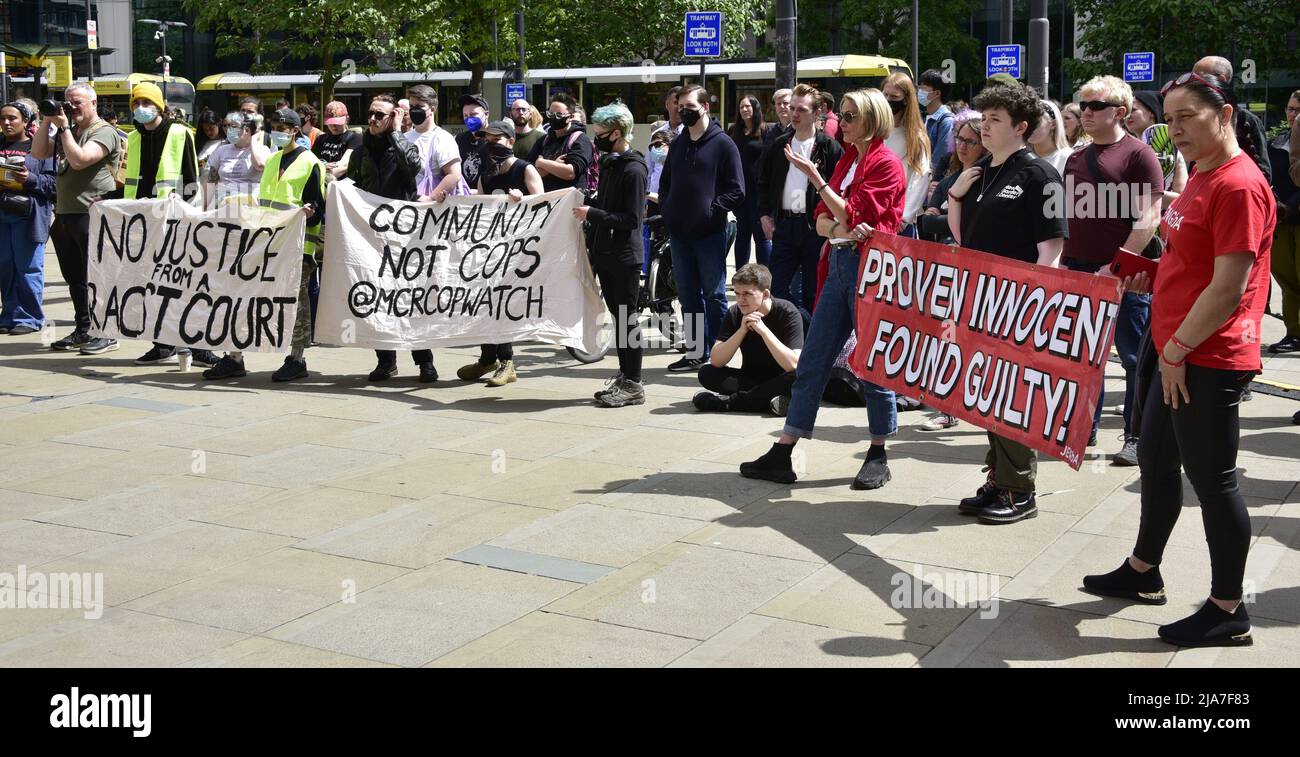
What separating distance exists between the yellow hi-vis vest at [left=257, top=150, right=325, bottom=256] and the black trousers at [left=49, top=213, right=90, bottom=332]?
2201mm

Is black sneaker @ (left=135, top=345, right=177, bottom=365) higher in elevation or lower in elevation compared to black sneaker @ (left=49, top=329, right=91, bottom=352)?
lower

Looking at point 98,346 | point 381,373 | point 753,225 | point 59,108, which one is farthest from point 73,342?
point 753,225

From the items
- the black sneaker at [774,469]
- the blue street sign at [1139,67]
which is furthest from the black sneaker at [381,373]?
the blue street sign at [1139,67]

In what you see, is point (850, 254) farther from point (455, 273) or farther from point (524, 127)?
point (524, 127)

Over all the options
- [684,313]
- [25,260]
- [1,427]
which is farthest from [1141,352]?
[25,260]

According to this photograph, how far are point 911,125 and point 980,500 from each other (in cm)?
244

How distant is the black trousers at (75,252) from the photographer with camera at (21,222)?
0.37 meters

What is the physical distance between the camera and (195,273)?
9.95 meters

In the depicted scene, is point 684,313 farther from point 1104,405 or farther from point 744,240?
point 1104,405

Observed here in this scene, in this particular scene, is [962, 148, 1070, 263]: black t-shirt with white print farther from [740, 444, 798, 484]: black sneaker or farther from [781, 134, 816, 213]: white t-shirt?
[781, 134, 816, 213]: white t-shirt

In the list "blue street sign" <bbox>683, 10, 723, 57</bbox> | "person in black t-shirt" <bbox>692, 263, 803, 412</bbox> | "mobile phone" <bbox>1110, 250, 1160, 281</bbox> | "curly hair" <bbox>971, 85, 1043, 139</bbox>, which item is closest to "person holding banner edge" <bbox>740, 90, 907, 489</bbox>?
"curly hair" <bbox>971, 85, 1043, 139</bbox>

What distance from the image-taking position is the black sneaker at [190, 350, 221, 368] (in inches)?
416

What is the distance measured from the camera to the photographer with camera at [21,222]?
1162 cm
